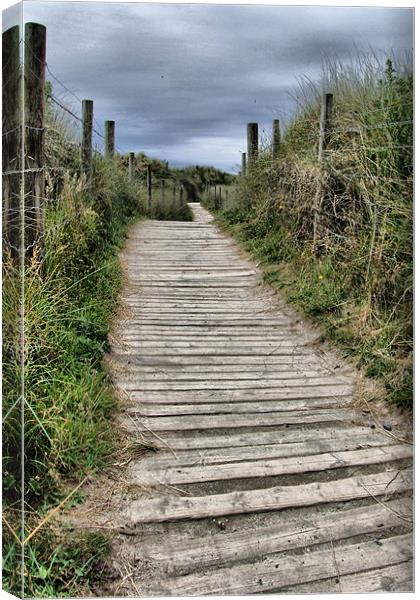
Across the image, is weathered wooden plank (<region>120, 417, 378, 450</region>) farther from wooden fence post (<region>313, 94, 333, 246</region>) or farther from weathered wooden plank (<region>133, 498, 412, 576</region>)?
wooden fence post (<region>313, 94, 333, 246</region>)

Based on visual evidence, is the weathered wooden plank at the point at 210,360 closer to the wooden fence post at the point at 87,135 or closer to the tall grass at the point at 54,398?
the tall grass at the point at 54,398

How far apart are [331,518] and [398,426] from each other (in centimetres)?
46

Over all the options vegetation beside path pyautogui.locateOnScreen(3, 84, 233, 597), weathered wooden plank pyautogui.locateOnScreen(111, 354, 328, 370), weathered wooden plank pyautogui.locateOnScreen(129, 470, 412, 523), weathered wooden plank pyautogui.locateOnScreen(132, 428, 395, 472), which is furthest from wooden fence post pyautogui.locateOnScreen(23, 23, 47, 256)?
weathered wooden plank pyautogui.locateOnScreen(129, 470, 412, 523)

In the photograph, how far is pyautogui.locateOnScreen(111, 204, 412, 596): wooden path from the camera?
180 cm

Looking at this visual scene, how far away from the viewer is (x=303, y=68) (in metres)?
2.20

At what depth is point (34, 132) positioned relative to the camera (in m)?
2.06

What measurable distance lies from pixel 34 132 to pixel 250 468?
155cm

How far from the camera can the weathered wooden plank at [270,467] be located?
2.12 meters

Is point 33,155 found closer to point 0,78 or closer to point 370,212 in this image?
point 0,78

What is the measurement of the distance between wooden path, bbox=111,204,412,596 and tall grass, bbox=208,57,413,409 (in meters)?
0.31

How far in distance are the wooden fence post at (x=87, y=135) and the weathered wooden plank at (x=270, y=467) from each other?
4.49 feet

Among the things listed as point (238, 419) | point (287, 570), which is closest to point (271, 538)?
point (287, 570)

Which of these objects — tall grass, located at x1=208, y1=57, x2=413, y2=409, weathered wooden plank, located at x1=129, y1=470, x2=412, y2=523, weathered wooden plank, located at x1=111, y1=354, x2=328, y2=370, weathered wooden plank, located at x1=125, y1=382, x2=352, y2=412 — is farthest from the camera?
weathered wooden plank, located at x1=111, y1=354, x2=328, y2=370

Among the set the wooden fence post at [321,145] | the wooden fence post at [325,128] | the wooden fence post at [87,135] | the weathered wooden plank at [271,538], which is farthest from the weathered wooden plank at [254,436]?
the wooden fence post at [325,128]
